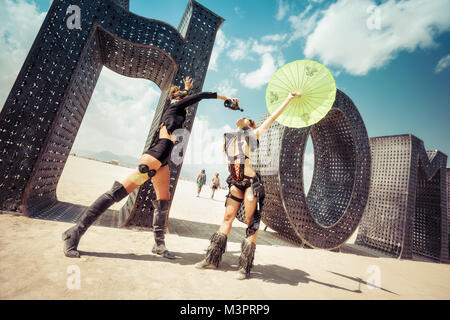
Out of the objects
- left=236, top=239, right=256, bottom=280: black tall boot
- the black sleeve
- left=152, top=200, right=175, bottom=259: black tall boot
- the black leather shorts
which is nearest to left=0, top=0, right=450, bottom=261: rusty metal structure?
the black leather shorts

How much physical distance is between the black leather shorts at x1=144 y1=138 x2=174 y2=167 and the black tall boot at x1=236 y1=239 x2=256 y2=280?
55.7 inches

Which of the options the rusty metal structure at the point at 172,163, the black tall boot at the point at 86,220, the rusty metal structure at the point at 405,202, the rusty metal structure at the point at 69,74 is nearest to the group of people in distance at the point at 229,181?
the black tall boot at the point at 86,220

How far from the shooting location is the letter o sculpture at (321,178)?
13.1 ft

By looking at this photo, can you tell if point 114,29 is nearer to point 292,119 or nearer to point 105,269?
point 292,119

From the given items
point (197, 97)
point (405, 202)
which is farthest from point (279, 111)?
point (405, 202)

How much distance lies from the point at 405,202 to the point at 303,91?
240 inches

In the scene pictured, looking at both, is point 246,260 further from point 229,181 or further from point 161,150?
point 161,150

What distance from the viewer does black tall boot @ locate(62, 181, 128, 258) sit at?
5.72ft

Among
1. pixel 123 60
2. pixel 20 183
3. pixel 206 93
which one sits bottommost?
pixel 20 183

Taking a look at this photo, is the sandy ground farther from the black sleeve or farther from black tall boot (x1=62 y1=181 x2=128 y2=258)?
the black sleeve

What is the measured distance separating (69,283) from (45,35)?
362cm

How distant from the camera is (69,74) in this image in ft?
9.65
